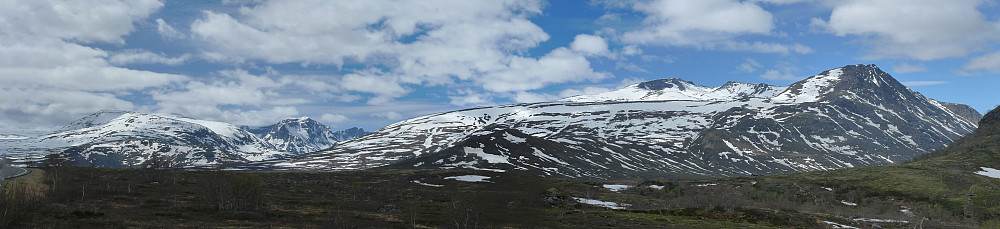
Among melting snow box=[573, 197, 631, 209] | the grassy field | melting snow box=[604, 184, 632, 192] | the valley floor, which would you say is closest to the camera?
the valley floor

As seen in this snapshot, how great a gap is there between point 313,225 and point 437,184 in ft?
376

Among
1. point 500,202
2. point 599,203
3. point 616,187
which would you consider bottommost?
point 599,203

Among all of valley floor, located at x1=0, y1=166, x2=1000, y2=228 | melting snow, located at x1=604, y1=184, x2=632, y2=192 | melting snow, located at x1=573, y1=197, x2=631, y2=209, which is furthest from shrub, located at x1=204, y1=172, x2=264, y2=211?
melting snow, located at x1=604, y1=184, x2=632, y2=192

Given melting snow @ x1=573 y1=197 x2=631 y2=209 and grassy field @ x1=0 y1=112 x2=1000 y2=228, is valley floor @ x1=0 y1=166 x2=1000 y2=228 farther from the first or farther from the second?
melting snow @ x1=573 y1=197 x2=631 y2=209

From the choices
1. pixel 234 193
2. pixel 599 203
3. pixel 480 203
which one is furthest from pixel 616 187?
pixel 234 193

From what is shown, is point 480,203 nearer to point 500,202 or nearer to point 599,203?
point 500,202

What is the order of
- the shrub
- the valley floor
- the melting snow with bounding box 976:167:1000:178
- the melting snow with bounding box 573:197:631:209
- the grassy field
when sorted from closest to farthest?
the valley floor < the grassy field < the shrub < the melting snow with bounding box 573:197:631:209 < the melting snow with bounding box 976:167:1000:178

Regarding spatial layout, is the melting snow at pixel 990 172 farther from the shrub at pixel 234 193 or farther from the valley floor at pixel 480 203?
the shrub at pixel 234 193

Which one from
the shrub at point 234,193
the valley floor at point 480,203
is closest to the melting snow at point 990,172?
the valley floor at point 480,203

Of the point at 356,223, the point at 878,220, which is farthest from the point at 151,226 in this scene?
the point at 878,220

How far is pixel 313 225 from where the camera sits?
2432 inches

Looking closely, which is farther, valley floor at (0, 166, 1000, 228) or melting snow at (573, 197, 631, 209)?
melting snow at (573, 197, 631, 209)

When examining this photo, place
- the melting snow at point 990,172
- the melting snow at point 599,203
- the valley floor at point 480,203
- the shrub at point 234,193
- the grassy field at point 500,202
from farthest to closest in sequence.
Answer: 1. the melting snow at point 990,172
2. the melting snow at point 599,203
3. the shrub at point 234,193
4. the grassy field at point 500,202
5. the valley floor at point 480,203

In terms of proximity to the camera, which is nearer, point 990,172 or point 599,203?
point 599,203
